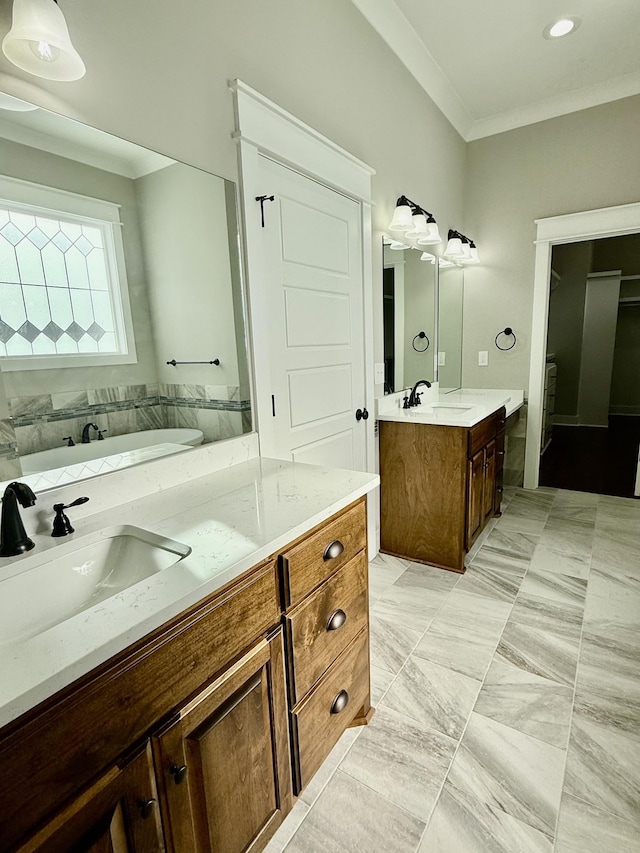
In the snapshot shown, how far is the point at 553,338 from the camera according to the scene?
6.42 meters

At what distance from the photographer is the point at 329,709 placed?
131cm

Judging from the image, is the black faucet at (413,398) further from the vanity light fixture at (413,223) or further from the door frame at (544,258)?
the door frame at (544,258)

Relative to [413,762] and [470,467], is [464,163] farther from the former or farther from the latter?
[413,762]

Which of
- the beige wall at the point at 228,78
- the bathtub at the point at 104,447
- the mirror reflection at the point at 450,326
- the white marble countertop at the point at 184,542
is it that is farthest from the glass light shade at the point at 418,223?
the bathtub at the point at 104,447

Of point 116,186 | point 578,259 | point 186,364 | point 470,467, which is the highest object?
point 578,259

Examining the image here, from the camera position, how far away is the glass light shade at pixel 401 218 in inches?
98.3

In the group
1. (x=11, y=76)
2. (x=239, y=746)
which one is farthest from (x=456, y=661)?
(x=11, y=76)

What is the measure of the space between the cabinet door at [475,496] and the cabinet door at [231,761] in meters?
1.72

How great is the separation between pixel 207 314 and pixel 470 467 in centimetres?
167

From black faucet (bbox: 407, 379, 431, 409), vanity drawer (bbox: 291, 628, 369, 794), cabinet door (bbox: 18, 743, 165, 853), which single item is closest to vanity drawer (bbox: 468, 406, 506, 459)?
black faucet (bbox: 407, 379, 431, 409)

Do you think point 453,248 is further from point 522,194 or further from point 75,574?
point 75,574

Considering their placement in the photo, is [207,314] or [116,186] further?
[207,314]

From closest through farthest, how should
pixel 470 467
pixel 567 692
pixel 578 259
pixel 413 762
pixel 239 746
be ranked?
pixel 239 746, pixel 413 762, pixel 567 692, pixel 470 467, pixel 578 259

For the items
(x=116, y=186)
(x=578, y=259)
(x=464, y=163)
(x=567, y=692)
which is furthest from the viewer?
(x=578, y=259)
